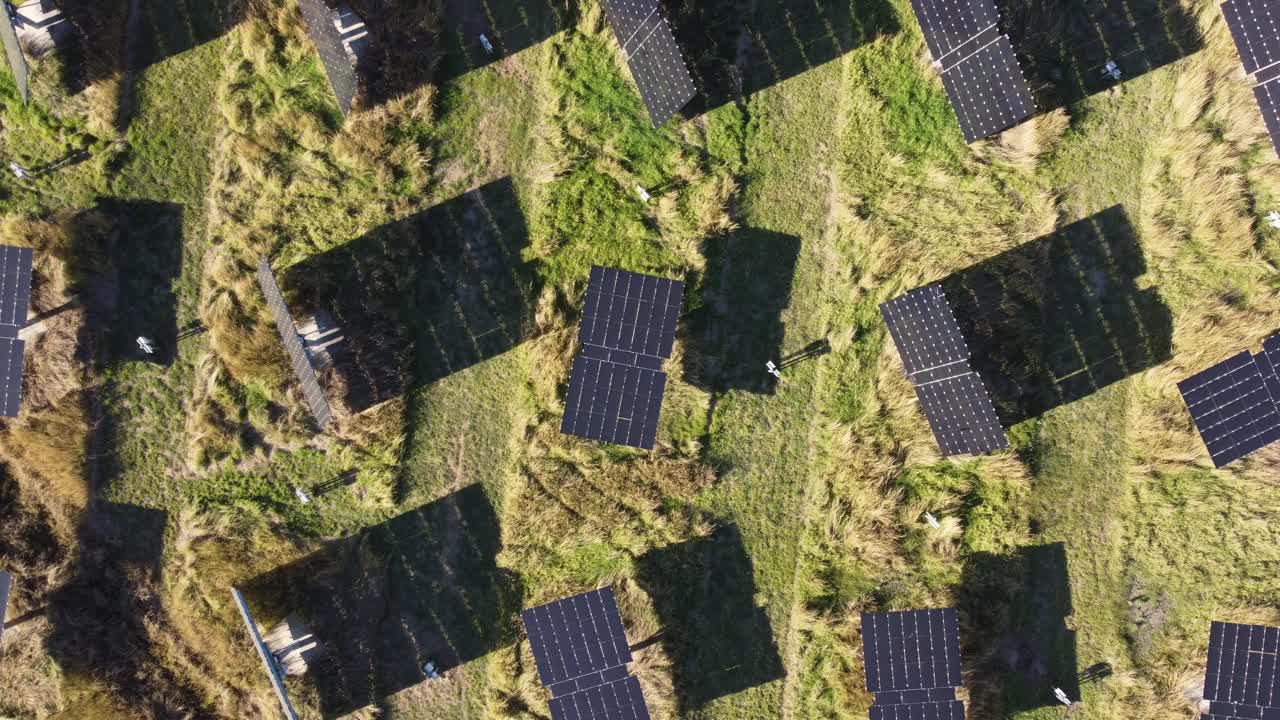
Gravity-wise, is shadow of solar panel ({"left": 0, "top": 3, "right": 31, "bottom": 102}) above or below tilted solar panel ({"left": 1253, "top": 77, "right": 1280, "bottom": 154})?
above

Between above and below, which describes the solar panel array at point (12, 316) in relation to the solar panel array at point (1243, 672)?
above

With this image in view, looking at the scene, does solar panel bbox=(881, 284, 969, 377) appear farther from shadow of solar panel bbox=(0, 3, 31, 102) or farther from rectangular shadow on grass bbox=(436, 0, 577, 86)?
shadow of solar panel bbox=(0, 3, 31, 102)

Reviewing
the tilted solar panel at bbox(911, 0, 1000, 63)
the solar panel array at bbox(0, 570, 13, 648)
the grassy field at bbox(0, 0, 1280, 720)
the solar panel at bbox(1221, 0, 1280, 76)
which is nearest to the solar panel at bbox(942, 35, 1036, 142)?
the tilted solar panel at bbox(911, 0, 1000, 63)

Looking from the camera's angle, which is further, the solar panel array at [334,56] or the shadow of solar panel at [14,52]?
the shadow of solar panel at [14,52]

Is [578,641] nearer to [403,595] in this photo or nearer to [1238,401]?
[403,595]

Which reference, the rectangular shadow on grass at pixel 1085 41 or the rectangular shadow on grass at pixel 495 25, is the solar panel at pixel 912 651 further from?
the rectangular shadow on grass at pixel 495 25

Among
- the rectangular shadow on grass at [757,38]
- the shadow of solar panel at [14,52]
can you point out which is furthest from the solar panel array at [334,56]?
the rectangular shadow on grass at [757,38]
